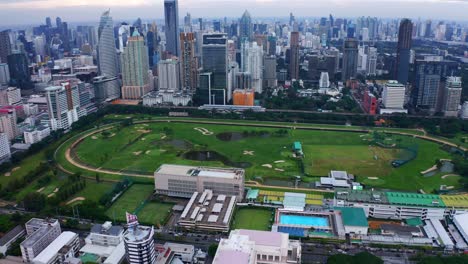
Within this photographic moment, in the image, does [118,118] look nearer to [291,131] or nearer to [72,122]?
[72,122]

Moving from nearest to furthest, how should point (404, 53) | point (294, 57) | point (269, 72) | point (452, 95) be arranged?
point (452, 95) → point (404, 53) → point (269, 72) → point (294, 57)

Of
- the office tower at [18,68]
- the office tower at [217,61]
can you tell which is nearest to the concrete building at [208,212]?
the office tower at [217,61]

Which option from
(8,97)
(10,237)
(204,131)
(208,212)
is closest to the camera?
(10,237)

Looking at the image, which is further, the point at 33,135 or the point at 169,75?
Answer: the point at 169,75

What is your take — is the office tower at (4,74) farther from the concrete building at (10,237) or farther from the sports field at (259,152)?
the concrete building at (10,237)

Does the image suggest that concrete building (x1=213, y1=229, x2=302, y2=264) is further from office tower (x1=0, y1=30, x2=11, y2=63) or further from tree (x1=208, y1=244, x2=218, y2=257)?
office tower (x1=0, y1=30, x2=11, y2=63)

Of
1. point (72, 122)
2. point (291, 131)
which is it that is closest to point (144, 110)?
point (72, 122)

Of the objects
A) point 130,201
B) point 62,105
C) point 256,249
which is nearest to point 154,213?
point 130,201

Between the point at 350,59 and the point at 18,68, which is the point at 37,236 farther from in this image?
the point at 350,59
